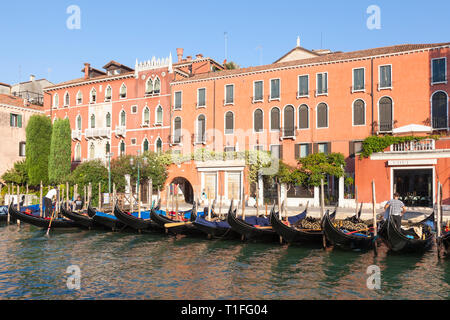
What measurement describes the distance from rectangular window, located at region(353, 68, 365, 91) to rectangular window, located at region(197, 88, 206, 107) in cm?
832

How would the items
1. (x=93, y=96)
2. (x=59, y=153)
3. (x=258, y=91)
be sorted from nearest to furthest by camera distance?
(x=258, y=91) < (x=59, y=153) < (x=93, y=96)

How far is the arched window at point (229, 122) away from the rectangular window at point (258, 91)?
1623 mm

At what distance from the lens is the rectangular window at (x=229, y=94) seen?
23756 mm

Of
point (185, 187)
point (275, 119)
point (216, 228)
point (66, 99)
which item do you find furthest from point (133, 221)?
point (66, 99)

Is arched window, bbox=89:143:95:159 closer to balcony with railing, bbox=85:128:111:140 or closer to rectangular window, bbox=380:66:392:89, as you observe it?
balcony with railing, bbox=85:128:111:140

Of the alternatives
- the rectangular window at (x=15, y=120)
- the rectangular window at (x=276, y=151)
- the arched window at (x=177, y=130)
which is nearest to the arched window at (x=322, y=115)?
the rectangular window at (x=276, y=151)

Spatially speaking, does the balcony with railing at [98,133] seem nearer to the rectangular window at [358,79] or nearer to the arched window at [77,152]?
the arched window at [77,152]

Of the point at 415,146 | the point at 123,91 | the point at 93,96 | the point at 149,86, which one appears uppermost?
the point at 149,86

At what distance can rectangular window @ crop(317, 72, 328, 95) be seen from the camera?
2129 centimetres

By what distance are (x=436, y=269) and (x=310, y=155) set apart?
11.4m

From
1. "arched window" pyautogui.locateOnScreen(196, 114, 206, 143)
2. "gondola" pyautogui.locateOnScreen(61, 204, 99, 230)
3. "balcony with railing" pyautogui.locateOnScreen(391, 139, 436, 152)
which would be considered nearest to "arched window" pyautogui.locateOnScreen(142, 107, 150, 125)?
"arched window" pyautogui.locateOnScreen(196, 114, 206, 143)

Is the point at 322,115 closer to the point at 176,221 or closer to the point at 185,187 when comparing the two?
the point at 185,187

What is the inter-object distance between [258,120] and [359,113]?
5.22 meters

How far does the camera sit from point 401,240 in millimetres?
10758
